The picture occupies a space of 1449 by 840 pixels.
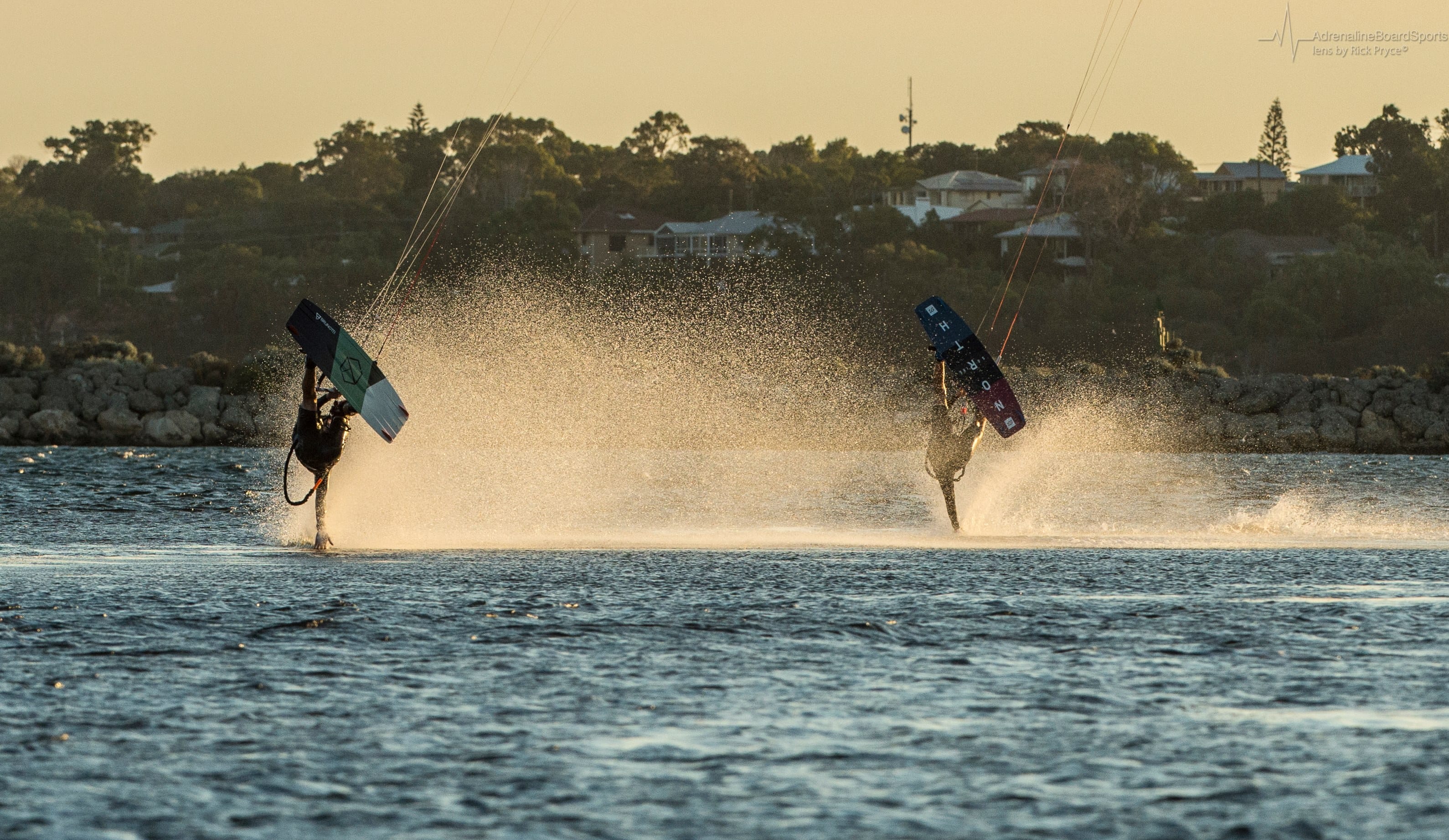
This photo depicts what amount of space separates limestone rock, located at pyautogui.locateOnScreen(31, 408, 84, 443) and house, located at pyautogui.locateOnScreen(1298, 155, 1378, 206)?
328ft

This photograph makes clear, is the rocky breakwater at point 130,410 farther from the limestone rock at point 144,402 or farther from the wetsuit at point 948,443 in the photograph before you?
the wetsuit at point 948,443

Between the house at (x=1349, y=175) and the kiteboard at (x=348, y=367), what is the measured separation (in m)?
122

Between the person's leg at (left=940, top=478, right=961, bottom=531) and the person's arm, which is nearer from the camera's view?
the person's arm

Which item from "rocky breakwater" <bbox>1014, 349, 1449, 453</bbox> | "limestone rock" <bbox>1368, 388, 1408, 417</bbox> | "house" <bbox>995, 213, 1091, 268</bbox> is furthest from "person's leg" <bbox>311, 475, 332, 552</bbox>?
"house" <bbox>995, 213, 1091, 268</bbox>

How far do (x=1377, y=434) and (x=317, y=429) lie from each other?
46776mm

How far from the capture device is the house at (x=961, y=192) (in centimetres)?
13138

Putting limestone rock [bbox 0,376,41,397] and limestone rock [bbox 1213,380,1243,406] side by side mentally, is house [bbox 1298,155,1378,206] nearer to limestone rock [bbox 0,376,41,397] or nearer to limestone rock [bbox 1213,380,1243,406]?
limestone rock [bbox 1213,380,1243,406]

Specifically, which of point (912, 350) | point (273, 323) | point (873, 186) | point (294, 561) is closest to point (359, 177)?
point (873, 186)

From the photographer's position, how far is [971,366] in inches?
895

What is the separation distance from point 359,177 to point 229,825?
146 metres

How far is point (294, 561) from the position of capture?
2006 cm

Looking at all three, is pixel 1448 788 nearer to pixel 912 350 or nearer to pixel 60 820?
pixel 60 820

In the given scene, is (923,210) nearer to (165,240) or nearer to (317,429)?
(165,240)

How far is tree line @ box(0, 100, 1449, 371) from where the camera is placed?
78938mm
